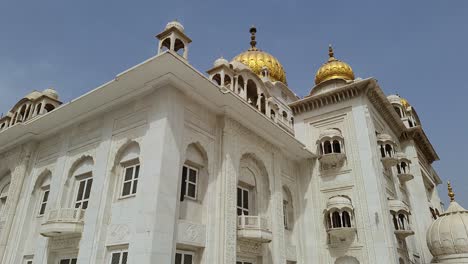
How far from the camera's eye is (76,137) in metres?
12.6

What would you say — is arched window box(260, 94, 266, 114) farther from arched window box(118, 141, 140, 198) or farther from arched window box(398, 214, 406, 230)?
arched window box(398, 214, 406, 230)

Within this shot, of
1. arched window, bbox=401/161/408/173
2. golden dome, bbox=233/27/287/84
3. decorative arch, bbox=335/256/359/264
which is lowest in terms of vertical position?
decorative arch, bbox=335/256/359/264

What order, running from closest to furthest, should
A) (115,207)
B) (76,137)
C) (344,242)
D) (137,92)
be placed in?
1. (115,207)
2. (137,92)
3. (76,137)
4. (344,242)

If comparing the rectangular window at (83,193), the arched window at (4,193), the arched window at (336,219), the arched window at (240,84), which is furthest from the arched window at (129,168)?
the arched window at (336,219)

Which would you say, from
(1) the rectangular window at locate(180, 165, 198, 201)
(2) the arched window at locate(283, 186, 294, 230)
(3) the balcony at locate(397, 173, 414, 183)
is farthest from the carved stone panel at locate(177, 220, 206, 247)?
(3) the balcony at locate(397, 173, 414, 183)

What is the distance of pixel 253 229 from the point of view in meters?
11.3

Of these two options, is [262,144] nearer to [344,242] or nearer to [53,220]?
[344,242]

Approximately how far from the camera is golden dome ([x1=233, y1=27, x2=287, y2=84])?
2550cm

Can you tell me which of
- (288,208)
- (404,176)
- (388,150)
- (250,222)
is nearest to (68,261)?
(250,222)

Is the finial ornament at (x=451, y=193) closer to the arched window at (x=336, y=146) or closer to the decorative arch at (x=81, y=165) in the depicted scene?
the arched window at (x=336, y=146)

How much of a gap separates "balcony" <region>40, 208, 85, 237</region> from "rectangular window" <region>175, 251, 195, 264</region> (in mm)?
3287

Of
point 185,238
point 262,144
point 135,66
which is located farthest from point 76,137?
point 262,144

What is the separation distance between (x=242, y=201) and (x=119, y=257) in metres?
4.80

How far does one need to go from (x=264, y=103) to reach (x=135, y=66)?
6813mm
